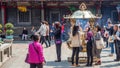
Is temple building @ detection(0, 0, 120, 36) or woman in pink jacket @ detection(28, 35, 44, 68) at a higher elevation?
temple building @ detection(0, 0, 120, 36)

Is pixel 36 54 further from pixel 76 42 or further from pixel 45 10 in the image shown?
pixel 45 10

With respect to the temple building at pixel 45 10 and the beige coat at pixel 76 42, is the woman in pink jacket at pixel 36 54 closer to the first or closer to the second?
the beige coat at pixel 76 42

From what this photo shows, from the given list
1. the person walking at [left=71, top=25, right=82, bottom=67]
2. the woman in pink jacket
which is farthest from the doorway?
the woman in pink jacket

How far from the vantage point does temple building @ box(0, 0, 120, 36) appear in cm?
3834

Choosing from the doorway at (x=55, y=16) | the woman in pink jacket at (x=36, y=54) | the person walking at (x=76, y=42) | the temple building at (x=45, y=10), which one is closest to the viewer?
the woman in pink jacket at (x=36, y=54)

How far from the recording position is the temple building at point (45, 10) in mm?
38344

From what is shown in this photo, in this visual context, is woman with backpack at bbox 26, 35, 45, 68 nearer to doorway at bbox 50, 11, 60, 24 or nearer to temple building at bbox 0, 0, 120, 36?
temple building at bbox 0, 0, 120, 36

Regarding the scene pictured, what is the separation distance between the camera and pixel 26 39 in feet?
117

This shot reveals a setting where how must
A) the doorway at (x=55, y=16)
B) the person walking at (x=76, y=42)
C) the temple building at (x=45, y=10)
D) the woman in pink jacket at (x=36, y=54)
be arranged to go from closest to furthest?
1. the woman in pink jacket at (x=36, y=54)
2. the person walking at (x=76, y=42)
3. the temple building at (x=45, y=10)
4. the doorway at (x=55, y=16)

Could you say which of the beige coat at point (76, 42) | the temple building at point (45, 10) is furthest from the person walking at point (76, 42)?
the temple building at point (45, 10)

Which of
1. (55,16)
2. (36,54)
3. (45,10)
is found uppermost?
(45,10)

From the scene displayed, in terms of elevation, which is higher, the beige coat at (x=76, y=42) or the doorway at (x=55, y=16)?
the doorway at (x=55, y=16)


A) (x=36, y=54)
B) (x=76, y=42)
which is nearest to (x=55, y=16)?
(x=76, y=42)

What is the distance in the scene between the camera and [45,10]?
40.1 metres
